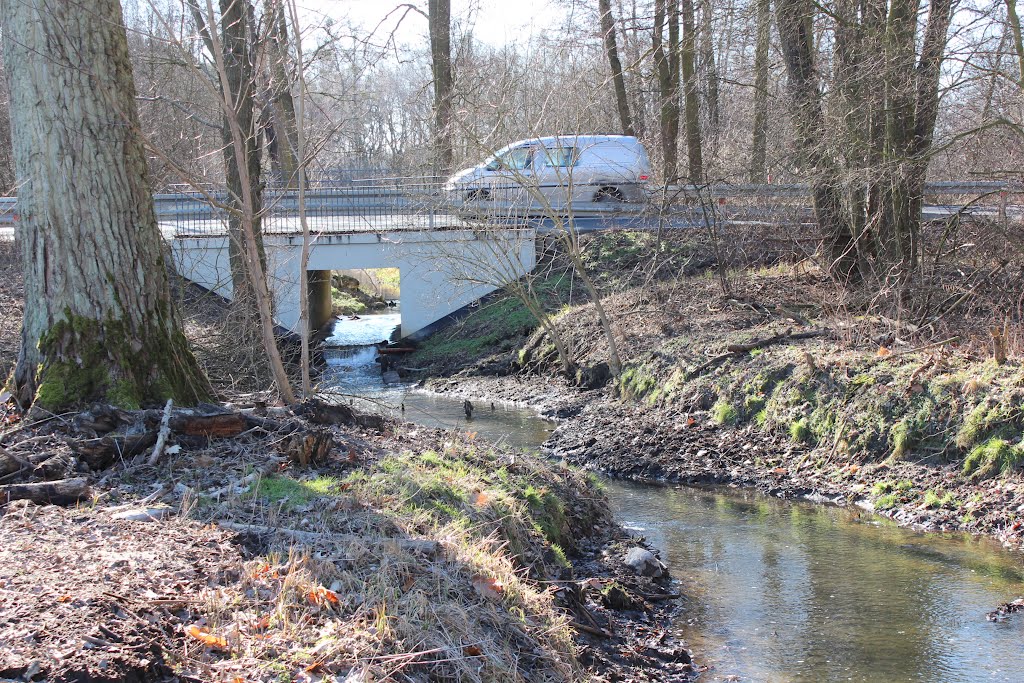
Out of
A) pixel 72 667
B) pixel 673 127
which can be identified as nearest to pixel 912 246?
pixel 673 127

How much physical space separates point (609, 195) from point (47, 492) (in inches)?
599

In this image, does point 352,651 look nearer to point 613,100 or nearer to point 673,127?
point 673,127

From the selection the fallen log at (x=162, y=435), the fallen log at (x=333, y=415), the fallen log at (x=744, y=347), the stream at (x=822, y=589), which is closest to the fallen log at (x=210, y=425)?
the fallen log at (x=162, y=435)

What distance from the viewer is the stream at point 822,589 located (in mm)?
6332

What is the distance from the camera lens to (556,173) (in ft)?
46.6

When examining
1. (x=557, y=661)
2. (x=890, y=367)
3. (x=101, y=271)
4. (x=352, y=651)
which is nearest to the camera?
(x=352, y=651)

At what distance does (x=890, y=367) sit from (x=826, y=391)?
34.9 inches

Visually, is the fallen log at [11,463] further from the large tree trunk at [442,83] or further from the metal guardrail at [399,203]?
the large tree trunk at [442,83]

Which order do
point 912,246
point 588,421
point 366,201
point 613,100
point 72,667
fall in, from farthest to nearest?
point 613,100, point 366,201, point 588,421, point 912,246, point 72,667

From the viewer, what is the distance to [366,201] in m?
22.7

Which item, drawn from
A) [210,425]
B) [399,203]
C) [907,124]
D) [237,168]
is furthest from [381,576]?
[399,203]

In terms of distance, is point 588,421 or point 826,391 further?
point 588,421

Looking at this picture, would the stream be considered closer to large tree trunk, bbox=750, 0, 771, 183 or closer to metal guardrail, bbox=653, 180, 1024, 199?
metal guardrail, bbox=653, 180, 1024, 199

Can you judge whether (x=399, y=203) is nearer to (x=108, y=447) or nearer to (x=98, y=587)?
(x=108, y=447)
